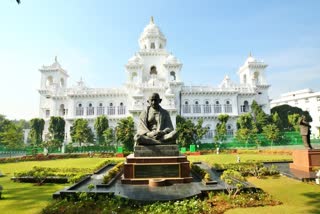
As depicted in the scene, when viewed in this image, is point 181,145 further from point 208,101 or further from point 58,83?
point 58,83

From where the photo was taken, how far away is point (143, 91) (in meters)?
39.8

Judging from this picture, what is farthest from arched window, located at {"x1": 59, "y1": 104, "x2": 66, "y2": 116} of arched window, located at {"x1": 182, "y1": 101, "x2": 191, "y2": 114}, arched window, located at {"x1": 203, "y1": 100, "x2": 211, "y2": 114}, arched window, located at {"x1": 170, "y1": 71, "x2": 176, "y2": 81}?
arched window, located at {"x1": 203, "y1": 100, "x2": 211, "y2": 114}

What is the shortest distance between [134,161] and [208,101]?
38295 millimetres

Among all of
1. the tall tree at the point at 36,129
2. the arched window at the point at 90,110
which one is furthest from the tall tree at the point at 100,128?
the tall tree at the point at 36,129

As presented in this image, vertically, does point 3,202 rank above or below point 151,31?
below

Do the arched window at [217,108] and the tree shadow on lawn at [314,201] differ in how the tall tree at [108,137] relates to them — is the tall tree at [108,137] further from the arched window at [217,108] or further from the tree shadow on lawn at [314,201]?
the tree shadow on lawn at [314,201]

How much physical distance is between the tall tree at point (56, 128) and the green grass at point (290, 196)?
3729cm

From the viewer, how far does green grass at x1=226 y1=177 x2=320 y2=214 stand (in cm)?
604

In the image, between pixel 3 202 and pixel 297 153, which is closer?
pixel 3 202

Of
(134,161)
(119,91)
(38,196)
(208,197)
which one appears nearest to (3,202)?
(38,196)

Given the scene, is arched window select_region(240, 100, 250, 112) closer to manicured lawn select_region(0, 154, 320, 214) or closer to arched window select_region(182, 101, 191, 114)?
arched window select_region(182, 101, 191, 114)

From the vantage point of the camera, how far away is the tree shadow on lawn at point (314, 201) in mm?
5991

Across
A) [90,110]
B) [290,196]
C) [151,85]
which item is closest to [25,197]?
[290,196]

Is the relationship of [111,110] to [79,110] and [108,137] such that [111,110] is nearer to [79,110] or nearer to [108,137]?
[79,110]
